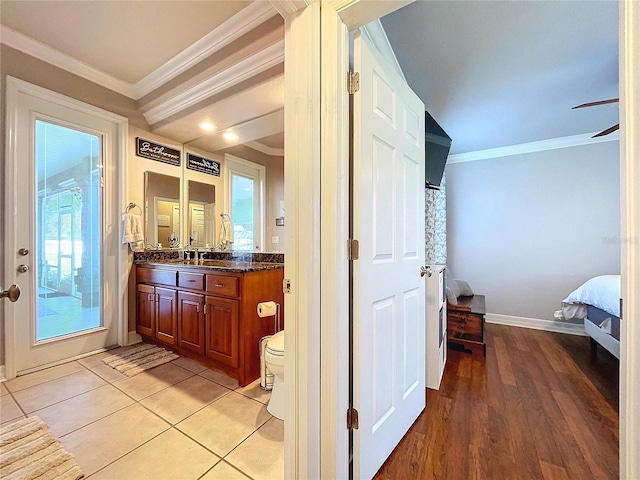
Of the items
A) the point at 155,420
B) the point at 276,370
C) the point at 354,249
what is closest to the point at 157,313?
the point at 155,420

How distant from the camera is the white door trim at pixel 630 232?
2.08ft

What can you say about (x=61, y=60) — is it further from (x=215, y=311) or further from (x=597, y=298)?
(x=597, y=298)

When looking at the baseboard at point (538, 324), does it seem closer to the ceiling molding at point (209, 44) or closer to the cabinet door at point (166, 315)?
the cabinet door at point (166, 315)

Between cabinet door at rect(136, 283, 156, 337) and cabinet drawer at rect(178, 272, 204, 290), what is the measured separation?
49 centimetres

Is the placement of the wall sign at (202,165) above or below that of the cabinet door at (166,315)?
above

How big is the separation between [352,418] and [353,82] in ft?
4.61

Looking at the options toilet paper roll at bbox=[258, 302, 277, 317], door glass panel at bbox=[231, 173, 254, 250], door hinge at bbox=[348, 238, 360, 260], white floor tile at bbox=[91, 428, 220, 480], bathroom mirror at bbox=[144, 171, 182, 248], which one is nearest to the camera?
door hinge at bbox=[348, 238, 360, 260]

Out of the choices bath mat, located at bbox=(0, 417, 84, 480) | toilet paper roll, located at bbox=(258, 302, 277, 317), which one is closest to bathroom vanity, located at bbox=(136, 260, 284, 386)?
toilet paper roll, located at bbox=(258, 302, 277, 317)

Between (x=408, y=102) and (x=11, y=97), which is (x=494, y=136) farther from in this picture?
(x=11, y=97)

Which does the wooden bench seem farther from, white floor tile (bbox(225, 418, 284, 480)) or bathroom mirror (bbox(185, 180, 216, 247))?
bathroom mirror (bbox(185, 180, 216, 247))

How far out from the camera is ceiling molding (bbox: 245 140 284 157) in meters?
2.44

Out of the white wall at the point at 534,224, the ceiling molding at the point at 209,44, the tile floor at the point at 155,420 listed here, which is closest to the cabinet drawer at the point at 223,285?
the tile floor at the point at 155,420

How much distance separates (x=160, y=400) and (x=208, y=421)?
45cm

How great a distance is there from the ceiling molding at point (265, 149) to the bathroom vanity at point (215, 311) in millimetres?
1055
